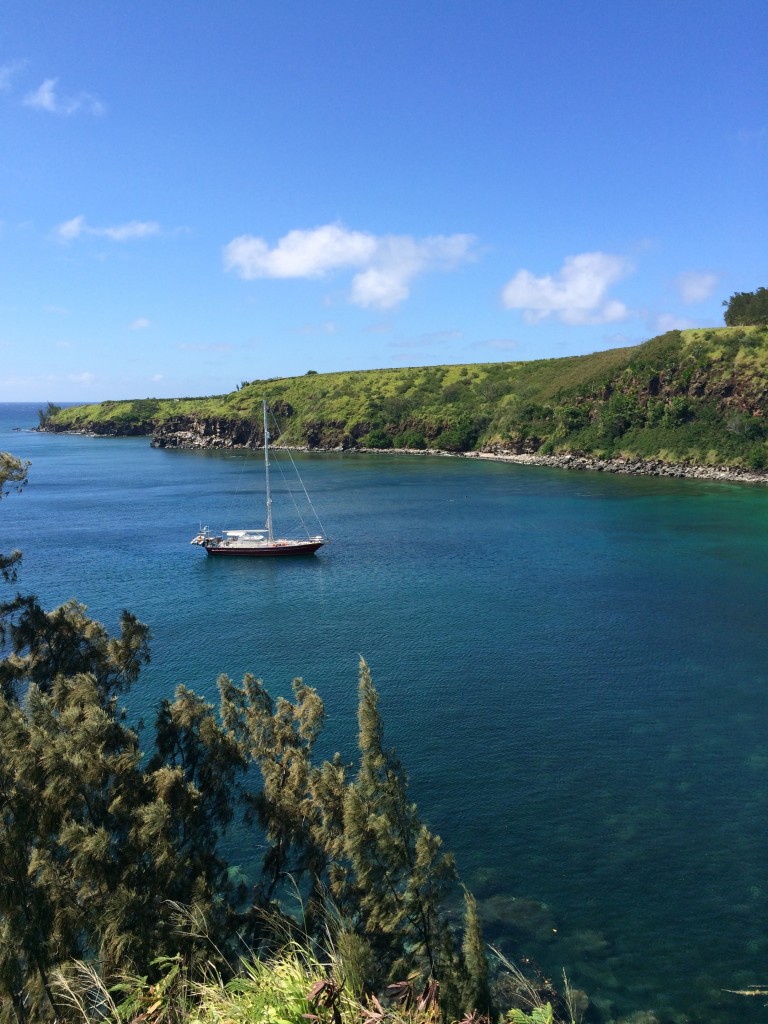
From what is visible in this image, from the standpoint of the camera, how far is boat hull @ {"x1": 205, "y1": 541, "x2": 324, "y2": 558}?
72.2 meters

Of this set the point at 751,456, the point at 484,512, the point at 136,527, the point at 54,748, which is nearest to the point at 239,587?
the point at 136,527

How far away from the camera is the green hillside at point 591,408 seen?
126 m

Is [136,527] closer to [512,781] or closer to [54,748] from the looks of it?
[512,781]

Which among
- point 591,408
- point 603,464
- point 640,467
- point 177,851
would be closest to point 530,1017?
point 177,851

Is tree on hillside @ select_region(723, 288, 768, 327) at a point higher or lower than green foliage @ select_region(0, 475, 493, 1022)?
higher

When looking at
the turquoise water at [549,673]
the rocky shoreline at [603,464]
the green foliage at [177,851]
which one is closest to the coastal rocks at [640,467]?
the rocky shoreline at [603,464]

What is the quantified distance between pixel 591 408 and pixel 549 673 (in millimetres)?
117078

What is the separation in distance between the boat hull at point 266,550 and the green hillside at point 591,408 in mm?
77141

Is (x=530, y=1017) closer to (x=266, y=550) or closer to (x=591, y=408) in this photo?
(x=266, y=550)

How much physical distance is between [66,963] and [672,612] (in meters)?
45.8

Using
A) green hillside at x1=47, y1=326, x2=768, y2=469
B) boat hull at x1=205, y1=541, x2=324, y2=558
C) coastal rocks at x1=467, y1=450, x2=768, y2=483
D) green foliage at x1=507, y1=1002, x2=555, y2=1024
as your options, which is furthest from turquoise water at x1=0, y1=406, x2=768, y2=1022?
green hillside at x1=47, y1=326, x2=768, y2=469

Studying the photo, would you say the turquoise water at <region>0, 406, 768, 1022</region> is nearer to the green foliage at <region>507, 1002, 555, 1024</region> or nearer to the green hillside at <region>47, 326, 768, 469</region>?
the green foliage at <region>507, 1002, 555, 1024</region>

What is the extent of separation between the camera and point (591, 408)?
150m

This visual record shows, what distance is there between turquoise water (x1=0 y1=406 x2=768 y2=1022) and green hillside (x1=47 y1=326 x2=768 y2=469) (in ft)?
115
